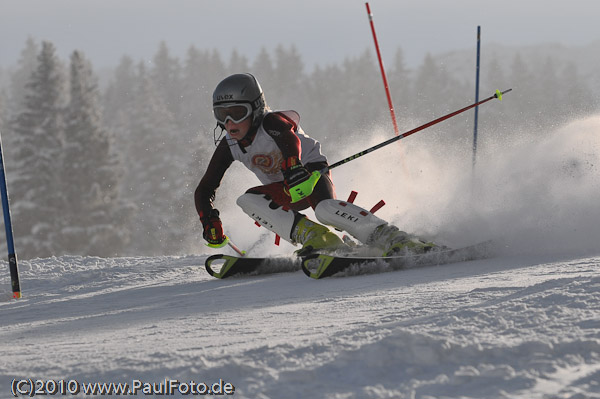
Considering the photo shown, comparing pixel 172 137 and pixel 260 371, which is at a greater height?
pixel 172 137

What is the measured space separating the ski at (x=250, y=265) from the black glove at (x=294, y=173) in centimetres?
73

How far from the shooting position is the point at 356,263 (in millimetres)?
4223

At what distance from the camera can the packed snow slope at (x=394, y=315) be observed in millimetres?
1737

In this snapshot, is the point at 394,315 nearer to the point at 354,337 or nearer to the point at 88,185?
the point at 354,337

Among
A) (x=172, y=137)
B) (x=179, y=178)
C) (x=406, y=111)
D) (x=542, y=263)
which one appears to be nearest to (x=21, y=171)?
(x=179, y=178)

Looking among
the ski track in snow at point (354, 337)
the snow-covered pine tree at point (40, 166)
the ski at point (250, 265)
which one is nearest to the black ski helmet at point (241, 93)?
the ski at point (250, 265)

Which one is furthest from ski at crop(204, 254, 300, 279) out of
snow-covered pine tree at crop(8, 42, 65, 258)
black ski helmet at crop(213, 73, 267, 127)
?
snow-covered pine tree at crop(8, 42, 65, 258)

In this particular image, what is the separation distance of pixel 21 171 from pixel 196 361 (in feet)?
87.8

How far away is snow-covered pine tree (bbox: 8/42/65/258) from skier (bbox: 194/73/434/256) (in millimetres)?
21439

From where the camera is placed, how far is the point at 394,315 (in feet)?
8.22

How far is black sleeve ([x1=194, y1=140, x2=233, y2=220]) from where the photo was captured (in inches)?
201

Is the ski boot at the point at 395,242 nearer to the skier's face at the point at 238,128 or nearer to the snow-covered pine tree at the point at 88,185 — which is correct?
the skier's face at the point at 238,128

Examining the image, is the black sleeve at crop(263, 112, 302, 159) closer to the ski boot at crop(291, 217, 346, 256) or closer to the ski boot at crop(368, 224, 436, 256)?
the ski boot at crop(291, 217, 346, 256)

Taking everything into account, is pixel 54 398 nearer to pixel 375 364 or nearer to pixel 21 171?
pixel 375 364
